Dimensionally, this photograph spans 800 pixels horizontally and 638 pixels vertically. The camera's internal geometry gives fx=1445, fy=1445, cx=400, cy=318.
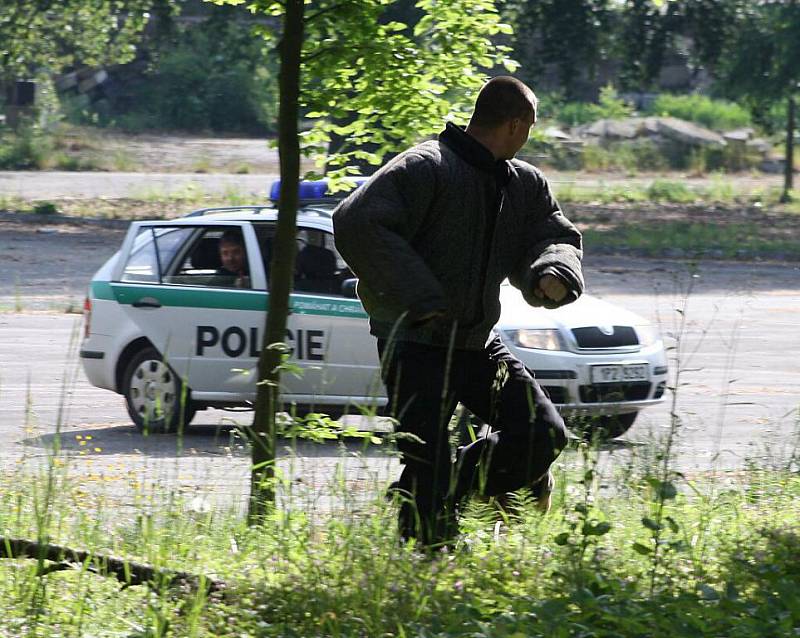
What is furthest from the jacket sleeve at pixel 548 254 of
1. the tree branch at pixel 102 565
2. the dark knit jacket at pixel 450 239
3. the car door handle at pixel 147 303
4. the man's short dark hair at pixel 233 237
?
the car door handle at pixel 147 303

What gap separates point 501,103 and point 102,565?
206cm

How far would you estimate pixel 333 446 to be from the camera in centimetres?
985

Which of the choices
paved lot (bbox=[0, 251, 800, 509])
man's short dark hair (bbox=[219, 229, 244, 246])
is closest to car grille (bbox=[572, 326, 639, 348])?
paved lot (bbox=[0, 251, 800, 509])

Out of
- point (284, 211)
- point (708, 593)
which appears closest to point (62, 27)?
point (284, 211)

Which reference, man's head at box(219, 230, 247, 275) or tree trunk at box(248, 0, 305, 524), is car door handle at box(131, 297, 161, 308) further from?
tree trunk at box(248, 0, 305, 524)

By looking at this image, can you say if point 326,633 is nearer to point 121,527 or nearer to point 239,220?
point 121,527

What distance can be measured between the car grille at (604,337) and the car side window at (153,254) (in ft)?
9.67

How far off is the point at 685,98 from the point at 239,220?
38747mm

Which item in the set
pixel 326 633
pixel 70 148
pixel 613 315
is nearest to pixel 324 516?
pixel 326 633

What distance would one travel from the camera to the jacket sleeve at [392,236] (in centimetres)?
468

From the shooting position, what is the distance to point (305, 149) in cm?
588

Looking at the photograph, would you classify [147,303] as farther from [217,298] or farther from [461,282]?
[461,282]

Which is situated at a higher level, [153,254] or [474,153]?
[474,153]

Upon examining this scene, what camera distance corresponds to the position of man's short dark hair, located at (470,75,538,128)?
5.04m
